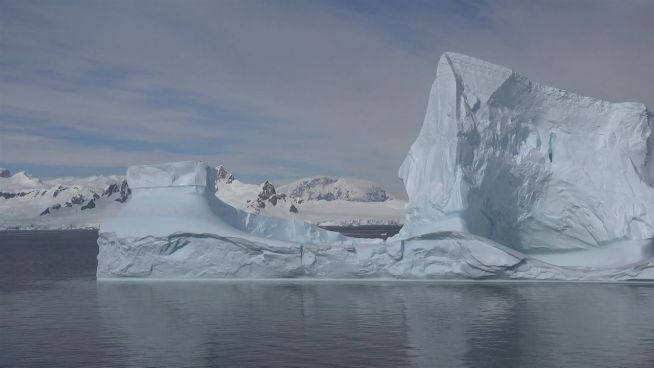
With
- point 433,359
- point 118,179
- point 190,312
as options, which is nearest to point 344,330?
point 433,359

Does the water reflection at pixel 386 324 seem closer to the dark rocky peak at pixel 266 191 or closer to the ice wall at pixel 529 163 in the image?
the ice wall at pixel 529 163

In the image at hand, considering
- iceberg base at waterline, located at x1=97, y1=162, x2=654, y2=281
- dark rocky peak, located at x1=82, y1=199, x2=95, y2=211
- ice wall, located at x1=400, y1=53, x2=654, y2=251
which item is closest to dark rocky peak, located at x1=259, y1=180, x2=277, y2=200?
dark rocky peak, located at x1=82, y1=199, x2=95, y2=211

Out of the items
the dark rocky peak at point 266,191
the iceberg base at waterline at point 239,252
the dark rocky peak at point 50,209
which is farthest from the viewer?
the dark rocky peak at point 50,209

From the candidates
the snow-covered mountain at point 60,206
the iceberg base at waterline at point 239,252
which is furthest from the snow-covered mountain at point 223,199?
the iceberg base at waterline at point 239,252

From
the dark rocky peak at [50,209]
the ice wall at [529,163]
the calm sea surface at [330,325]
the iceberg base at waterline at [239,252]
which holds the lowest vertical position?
the calm sea surface at [330,325]

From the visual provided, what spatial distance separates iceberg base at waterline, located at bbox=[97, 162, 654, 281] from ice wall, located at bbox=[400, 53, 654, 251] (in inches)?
52.6

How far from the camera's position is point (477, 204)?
83.4 feet

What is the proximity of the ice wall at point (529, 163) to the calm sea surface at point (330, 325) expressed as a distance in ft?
9.35

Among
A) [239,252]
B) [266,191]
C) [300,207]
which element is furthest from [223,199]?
[239,252]

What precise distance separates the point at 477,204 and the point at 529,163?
2574mm

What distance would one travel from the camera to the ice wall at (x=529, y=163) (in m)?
25.0

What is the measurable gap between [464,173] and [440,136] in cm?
197

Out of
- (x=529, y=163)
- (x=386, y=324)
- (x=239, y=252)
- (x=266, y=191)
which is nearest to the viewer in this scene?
(x=386, y=324)

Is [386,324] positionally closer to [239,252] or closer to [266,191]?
[239,252]
